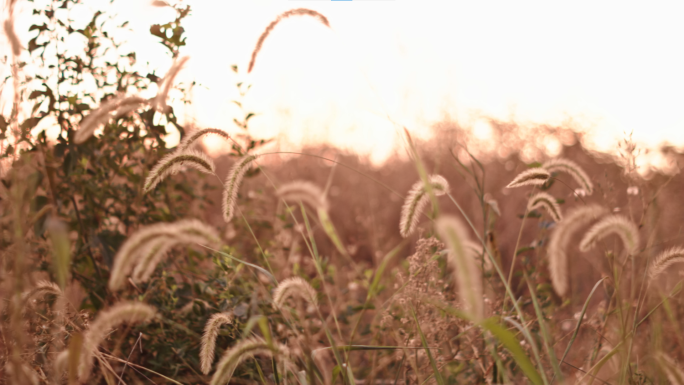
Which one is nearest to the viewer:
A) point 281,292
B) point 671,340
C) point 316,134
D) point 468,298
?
point 468,298

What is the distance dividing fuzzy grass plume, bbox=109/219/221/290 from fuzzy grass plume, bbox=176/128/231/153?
0.87 ft

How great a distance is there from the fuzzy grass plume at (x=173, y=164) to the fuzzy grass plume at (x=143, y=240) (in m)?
0.17

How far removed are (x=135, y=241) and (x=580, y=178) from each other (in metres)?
1.33

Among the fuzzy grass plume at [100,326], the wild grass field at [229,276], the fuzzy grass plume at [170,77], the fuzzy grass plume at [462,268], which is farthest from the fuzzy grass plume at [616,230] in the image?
the fuzzy grass plume at [170,77]

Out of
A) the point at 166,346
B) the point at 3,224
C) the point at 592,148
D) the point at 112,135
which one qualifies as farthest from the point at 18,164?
the point at 592,148

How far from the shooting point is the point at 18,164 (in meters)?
1.45

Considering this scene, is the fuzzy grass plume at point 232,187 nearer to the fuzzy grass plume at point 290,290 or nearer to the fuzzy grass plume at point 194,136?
the fuzzy grass plume at point 194,136

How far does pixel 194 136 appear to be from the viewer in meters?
1.29

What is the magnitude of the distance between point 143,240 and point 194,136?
40cm

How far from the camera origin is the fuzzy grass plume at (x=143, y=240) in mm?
952

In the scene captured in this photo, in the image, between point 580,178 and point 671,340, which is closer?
point 580,178

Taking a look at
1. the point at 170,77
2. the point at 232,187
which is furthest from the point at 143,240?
the point at 170,77

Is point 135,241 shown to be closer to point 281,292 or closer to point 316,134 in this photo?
point 281,292

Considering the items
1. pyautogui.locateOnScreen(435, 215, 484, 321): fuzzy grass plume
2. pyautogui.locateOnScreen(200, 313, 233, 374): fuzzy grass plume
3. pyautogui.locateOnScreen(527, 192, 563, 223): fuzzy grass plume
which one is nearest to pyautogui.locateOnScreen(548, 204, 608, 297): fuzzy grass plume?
pyautogui.locateOnScreen(527, 192, 563, 223): fuzzy grass plume
